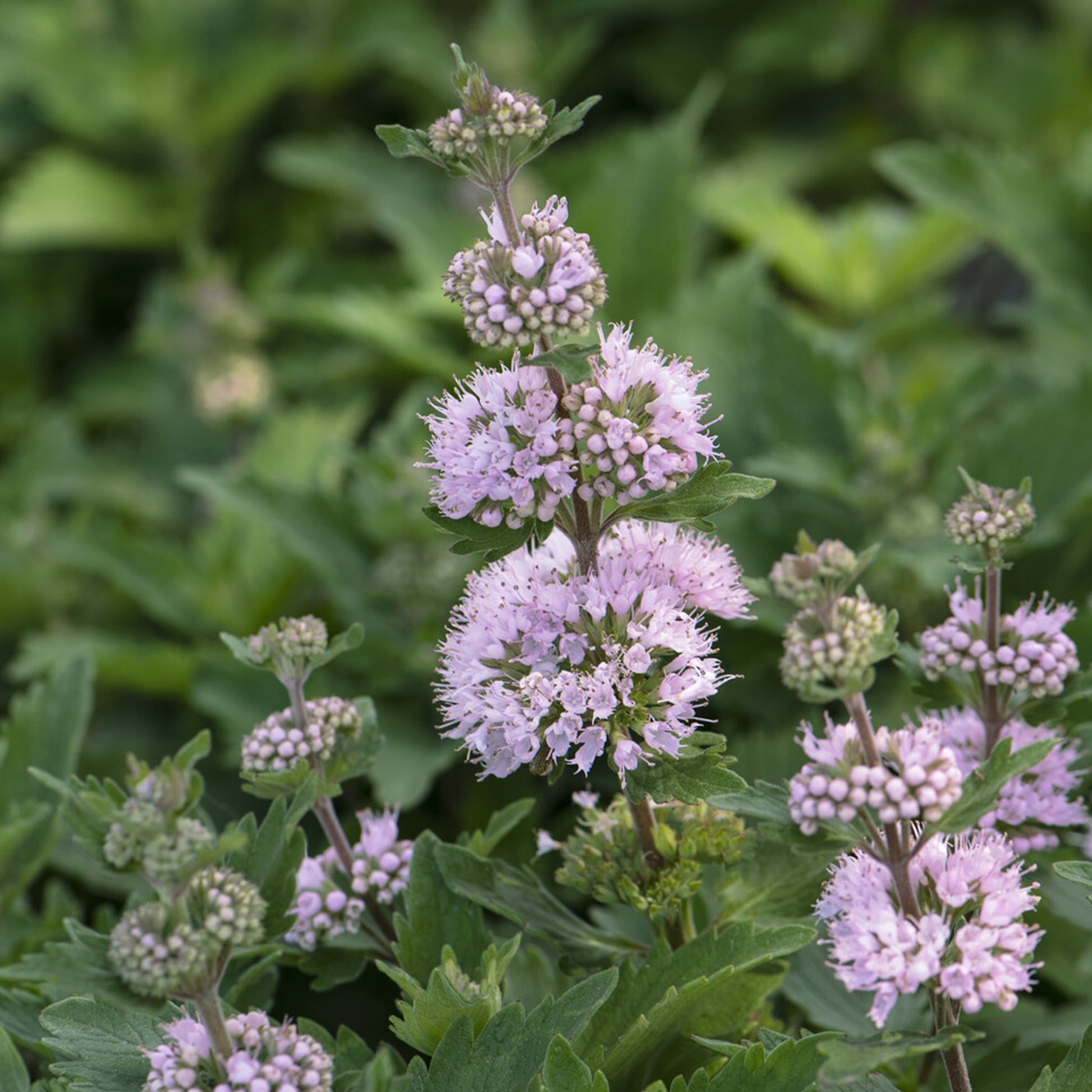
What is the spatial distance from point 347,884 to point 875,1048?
23.8 inches

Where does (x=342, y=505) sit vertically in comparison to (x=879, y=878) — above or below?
above

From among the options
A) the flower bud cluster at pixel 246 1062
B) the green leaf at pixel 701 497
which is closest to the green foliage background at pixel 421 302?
the flower bud cluster at pixel 246 1062

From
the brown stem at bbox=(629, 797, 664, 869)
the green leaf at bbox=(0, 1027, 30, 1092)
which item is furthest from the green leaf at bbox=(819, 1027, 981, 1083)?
the green leaf at bbox=(0, 1027, 30, 1092)

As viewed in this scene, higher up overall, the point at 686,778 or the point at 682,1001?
the point at 686,778

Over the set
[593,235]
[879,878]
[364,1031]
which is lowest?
[364,1031]

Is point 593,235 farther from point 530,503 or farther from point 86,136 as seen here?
point 530,503

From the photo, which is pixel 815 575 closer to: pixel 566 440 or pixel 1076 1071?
pixel 566 440

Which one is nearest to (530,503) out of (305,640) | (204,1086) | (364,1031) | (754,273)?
(305,640)

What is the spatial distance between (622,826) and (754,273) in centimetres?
179

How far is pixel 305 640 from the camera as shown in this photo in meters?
1.33

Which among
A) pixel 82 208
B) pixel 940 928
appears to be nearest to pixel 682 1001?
pixel 940 928

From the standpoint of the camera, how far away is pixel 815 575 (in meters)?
1.17

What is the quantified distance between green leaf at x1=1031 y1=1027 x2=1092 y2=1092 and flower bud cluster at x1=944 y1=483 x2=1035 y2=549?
487 mm

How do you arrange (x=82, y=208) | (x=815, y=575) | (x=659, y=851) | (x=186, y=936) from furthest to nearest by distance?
(x=82, y=208) → (x=659, y=851) → (x=815, y=575) → (x=186, y=936)
